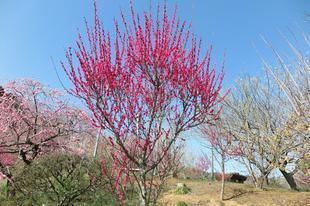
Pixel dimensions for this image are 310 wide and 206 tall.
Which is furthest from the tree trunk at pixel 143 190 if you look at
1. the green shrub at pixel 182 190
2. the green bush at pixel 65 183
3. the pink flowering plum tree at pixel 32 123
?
the green shrub at pixel 182 190

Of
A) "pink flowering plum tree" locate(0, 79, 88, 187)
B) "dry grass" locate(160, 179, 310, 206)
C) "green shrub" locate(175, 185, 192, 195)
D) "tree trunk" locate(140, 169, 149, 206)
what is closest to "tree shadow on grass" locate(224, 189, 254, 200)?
"dry grass" locate(160, 179, 310, 206)

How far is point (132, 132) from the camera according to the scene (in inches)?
178

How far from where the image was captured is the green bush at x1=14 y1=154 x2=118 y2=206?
816 centimetres

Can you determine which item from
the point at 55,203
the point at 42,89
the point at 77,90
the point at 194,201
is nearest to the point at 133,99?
the point at 77,90

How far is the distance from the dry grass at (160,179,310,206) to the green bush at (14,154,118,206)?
4003mm

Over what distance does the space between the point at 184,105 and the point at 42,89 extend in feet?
29.6

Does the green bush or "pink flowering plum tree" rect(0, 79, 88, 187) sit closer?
the green bush

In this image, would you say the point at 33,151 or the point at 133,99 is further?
the point at 33,151

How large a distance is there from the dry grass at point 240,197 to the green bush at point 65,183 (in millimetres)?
4003

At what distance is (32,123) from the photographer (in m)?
10.9

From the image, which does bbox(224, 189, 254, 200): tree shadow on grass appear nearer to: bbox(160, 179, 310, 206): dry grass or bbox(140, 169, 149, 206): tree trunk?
bbox(160, 179, 310, 206): dry grass

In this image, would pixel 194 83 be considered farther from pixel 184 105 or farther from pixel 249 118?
pixel 249 118

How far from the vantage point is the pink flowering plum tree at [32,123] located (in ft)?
34.4

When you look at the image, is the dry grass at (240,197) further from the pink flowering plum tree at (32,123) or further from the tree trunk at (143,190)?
the tree trunk at (143,190)
